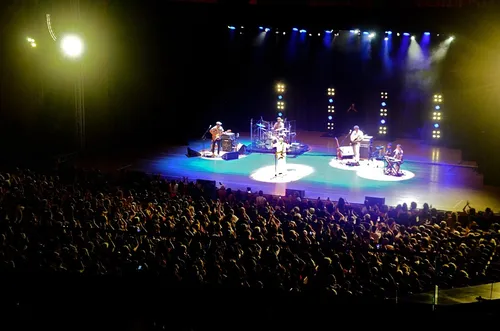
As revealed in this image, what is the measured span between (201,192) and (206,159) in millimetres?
7603

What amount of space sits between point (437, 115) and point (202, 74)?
10.8m

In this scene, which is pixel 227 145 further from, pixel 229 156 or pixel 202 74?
pixel 202 74

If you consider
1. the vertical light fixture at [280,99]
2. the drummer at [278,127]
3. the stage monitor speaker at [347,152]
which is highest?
the vertical light fixture at [280,99]

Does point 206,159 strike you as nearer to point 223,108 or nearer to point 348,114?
point 223,108

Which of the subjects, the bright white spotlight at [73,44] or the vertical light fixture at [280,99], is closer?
the bright white spotlight at [73,44]

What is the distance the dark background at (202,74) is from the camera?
826 inches

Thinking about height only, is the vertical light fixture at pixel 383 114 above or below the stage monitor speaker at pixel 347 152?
above

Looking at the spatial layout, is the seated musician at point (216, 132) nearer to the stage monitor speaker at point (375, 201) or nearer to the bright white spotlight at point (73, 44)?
the bright white spotlight at point (73, 44)

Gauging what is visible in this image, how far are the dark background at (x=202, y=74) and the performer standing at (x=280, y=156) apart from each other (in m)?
5.02

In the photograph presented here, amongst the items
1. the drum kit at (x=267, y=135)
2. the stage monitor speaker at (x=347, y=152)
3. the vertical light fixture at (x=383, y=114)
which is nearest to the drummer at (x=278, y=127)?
the drum kit at (x=267, y=135)

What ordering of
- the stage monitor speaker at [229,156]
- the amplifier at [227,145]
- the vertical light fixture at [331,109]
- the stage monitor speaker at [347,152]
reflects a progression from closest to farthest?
the stage monitor speaker at [347,152] → the stage monitor speaker at [229,156] → the amplifier at [227,145] → the vertical light fixture at [331,109]

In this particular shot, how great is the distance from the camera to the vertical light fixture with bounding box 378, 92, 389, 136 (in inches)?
1110

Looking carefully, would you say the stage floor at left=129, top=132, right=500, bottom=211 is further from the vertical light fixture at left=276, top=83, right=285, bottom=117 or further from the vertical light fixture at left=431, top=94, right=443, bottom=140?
the vertical light fixture at left=276, top=83, right=285, bottom=117

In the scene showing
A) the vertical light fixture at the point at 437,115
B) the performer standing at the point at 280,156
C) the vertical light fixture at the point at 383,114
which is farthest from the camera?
the vertical light fixture at the point at 383,114
